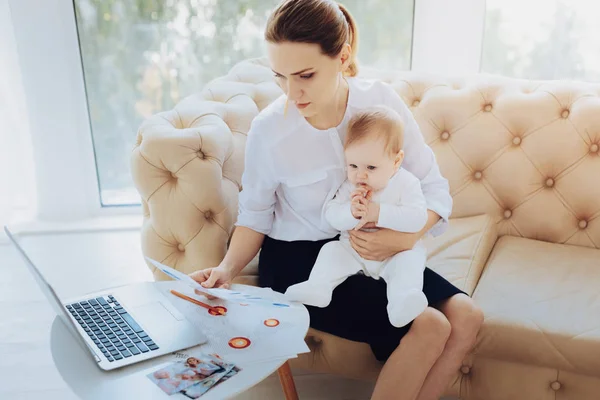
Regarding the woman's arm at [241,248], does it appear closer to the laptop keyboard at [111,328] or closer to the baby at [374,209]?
the baby at [374,209]

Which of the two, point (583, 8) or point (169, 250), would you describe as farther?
point (583, 8)

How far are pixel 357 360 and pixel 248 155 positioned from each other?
1.83ft

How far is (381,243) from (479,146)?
0.68 metres

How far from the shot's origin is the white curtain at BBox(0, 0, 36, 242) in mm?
2377

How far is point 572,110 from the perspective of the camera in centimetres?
172

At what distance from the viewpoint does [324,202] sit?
54.2 inches

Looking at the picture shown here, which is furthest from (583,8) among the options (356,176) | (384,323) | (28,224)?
(28,224)

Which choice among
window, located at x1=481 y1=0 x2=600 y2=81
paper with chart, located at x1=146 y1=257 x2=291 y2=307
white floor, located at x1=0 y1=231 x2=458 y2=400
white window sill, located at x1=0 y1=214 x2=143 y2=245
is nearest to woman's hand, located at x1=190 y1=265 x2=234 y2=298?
paper with chart, located at x1=146 y1=257 x2=291 y2=307

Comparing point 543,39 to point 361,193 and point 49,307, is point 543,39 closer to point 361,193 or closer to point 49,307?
point 361,193

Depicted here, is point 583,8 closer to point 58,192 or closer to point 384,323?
point 384,323

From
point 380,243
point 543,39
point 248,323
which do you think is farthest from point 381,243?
point 543,39

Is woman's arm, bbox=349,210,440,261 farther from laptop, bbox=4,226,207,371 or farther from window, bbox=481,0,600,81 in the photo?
window, bbox=481,0,600,81

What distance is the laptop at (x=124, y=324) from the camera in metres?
0.98

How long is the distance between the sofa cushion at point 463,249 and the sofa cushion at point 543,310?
0.04 meters
